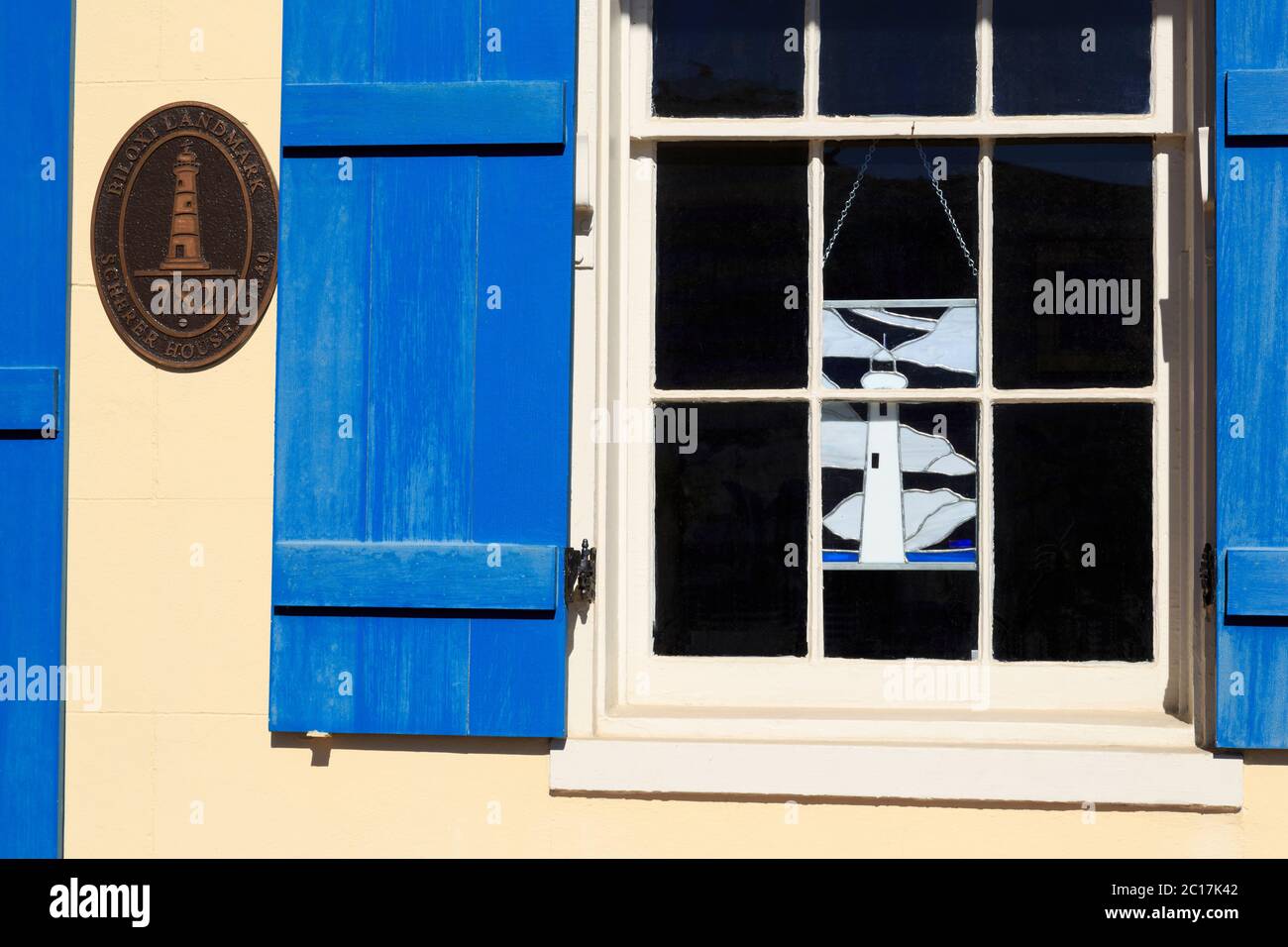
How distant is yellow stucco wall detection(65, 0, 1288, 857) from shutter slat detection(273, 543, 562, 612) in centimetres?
14

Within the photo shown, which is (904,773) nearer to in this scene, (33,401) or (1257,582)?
(1257,582)

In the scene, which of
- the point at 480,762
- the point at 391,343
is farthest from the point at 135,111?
the point at 480,762

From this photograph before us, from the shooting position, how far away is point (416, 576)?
8.44 ft

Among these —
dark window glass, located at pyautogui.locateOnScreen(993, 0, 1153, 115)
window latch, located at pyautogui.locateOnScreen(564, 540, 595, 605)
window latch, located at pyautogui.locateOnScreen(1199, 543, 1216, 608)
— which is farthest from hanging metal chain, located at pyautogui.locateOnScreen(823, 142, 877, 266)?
window latch, located at pyautogui.locateOnScreen(1199, 543, 1216, 608)

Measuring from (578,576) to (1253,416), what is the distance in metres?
1.29

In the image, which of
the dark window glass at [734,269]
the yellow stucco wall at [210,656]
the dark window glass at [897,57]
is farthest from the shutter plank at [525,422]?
the dark window glass at [897,57]

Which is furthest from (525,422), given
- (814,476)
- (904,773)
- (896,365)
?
(904,773)

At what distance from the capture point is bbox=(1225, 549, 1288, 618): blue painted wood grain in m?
2.44

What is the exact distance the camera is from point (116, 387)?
2.75 metres

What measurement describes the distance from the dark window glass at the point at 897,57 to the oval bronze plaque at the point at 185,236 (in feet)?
3.89

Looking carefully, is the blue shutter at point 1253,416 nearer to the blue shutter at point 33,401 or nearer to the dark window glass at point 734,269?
the dark window glass at point 734,269

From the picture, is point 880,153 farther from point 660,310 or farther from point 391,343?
point 391,343

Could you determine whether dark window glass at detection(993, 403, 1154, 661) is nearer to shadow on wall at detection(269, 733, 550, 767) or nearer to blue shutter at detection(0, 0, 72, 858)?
shadow on wall at detection(269, 733, 550, 767)

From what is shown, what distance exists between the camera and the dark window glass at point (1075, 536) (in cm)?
267
